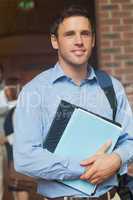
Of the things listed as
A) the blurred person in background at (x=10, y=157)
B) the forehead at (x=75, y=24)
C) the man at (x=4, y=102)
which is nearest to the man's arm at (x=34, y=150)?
the forehead at (x=75, y=24)

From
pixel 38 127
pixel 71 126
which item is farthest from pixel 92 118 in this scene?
pixel 38 127

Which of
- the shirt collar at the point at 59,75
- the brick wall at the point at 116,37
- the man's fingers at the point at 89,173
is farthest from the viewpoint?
the brick wall at the point at 116,37

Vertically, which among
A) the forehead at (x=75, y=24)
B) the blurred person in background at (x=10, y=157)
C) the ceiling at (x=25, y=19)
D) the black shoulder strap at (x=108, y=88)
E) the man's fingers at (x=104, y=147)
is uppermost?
the forehead at (x=75, y=24)

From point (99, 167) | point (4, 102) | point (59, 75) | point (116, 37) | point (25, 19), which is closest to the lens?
point (99, 167)

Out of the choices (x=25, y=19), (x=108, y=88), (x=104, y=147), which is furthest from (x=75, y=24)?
(x=25, y=19)

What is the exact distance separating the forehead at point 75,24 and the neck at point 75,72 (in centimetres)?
18

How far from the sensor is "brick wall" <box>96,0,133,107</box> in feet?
16.9

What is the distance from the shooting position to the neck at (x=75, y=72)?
260 cm

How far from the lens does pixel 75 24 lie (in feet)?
8.34

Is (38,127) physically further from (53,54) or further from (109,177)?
(53,54)

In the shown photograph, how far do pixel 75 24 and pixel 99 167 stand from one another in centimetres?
69

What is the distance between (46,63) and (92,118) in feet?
14.7

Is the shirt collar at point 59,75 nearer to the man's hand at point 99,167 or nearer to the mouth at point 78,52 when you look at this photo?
the mouth at point 78,52

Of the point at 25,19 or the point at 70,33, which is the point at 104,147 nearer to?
the point at 70,33
